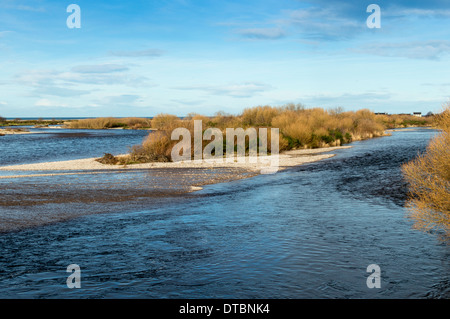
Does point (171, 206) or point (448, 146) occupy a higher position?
point (448, 146)

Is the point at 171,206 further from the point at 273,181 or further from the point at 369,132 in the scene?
the point at 369,132

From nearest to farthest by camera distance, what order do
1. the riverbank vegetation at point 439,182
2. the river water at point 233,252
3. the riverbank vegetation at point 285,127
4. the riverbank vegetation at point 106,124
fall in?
the river water at point 233,252 → the riverbank vegetation at point 439,182 → the riverbank vegetation at point 285,127 → the riverbank vegetation at point 106,124

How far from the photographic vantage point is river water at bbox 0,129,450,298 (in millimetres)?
7754

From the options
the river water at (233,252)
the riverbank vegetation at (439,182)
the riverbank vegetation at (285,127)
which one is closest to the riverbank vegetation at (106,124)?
the riverbank vegetation at (285,127)

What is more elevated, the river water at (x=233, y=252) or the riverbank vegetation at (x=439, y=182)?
the riverbank vegetation at (x=439, y=182)

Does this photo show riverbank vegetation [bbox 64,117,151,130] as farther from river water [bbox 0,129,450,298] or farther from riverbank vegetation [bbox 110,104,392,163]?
river water [bbox 0,129,450,298]

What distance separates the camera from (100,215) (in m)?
13.5

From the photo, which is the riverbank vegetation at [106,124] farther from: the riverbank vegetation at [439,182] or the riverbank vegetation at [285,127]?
the riverbank vegetation at [439,182]

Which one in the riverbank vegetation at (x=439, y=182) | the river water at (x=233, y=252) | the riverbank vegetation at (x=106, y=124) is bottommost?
the river water at (x=233, y=252)

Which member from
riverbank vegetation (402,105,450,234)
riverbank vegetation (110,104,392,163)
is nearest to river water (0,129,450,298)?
riverbank vegetation (402,105,450,234)

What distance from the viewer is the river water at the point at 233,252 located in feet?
25.4

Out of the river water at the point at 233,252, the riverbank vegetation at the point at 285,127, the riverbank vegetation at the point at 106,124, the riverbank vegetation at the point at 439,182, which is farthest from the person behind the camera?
the riverbank vegetation at the point at 106,124
